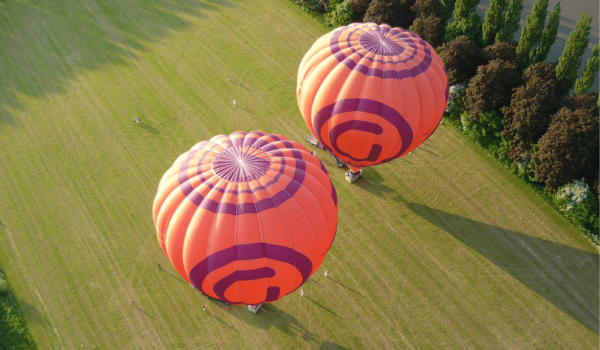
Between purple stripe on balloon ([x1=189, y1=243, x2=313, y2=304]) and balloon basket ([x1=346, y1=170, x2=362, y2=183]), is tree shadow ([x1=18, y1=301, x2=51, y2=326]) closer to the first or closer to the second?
purple stripe on balloon ([x1=189, y1=243, x2=313, y2=304])

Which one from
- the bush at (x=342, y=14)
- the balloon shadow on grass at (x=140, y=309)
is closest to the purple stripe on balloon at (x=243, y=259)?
the balloon shadow on grass at (x=140, y=309)

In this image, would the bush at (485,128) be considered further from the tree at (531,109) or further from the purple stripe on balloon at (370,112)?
the purple stripe on balloon at (370,112)

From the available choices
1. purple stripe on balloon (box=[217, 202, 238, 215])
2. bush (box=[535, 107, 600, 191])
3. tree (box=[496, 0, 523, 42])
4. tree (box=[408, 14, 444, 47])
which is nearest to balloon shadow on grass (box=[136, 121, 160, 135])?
purple stripe on balloon (box=[217, 202, 238, 215])

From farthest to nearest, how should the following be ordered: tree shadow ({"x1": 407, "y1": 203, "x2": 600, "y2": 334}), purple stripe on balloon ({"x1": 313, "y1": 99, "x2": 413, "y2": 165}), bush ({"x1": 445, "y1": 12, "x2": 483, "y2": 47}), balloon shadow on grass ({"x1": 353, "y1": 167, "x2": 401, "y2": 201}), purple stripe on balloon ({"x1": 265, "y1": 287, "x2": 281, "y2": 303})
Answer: bush ({"x1": 445, "y1": 12, "x2": 483, "y2": 47})
balloon shadow on grass ({"x1": 353, "y1": 167, "x2": 401, "y2": 201})
tree shadow ({"x1": 407, "y1": 203, "x2": 600, "y2": 334})
purple stripe on balloon ({"x1": 313, "y1": 99, "x2": 413, "y2": 165})
purple stripe on balloon ({"x1": 265, "y1": 287, "x2": 281, "y2": 303})

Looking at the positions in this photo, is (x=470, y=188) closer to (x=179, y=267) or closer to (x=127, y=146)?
(x=179, y=267)

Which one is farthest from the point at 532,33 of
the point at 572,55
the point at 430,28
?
the point at 430,28

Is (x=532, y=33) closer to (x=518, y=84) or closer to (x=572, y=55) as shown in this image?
(x=572, y=55)
